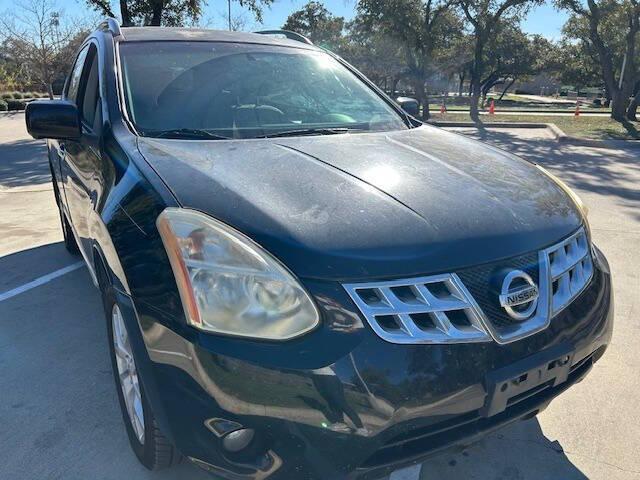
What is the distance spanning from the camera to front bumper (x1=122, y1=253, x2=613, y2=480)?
1.44m

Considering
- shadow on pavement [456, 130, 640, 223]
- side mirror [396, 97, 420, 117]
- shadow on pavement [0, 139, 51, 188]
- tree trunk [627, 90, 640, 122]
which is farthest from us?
tree trunk [627, 90, 640, 122]

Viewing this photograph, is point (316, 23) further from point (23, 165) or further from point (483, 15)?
point (23, 165)

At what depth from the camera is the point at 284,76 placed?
3158mm

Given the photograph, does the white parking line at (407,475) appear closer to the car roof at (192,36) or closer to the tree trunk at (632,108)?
the car roof at (192,36)

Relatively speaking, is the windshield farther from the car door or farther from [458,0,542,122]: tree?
[458,0,542,122]: tree

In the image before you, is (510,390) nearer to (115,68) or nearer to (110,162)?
(110,162)

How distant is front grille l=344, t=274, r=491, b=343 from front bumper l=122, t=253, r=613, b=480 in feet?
0.10

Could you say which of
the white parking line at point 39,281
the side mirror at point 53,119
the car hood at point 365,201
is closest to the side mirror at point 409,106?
the car hood at point 365,201

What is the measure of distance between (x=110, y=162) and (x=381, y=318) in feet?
4.69

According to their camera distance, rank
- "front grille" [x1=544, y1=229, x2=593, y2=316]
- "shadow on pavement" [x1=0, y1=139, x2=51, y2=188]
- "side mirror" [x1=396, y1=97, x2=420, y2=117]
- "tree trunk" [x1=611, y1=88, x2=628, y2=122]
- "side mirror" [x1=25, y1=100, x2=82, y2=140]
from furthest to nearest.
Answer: "tree trunk" [x1=611, y1=88, x2=628, y2=122] < "shadow on pavement" [x1=0, y1=139, x2=51, y2=188] < "side mirror" [x1=396, y1=97, x2=420, y2=117] < "side mirror" [x1=25, y1=100, x2=82, y2=140] < "front grille" [x1=544, y1=229, x2=593, y2=316]

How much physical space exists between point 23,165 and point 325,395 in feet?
33.6

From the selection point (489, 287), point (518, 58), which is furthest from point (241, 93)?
point (518, 58)

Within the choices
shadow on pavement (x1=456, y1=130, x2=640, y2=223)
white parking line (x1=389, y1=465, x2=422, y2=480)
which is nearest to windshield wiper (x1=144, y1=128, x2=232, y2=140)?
white parking line (x1=389, y1=465, x2=422, y2=480)

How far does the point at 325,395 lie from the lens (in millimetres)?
1430
